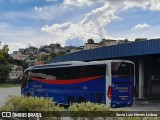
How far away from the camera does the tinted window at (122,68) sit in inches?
949

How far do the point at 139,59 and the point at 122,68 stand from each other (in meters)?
13.2

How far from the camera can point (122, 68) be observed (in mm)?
24500

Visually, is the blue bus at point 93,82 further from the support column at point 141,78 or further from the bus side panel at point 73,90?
the support column at point 141,78

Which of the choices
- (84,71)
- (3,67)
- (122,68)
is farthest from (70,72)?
(3,67)

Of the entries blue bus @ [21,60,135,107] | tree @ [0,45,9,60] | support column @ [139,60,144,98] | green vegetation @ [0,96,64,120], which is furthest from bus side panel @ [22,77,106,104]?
tree @ [0,45,9,60]

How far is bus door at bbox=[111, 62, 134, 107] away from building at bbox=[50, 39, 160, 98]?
6983 millimetres

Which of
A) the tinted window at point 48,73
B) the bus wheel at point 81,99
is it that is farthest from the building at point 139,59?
the bus wheel at point 81,99

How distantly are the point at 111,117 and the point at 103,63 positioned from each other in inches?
480

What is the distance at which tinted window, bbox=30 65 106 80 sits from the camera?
80.6 feet

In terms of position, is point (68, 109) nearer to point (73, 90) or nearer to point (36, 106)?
point (36, 106)

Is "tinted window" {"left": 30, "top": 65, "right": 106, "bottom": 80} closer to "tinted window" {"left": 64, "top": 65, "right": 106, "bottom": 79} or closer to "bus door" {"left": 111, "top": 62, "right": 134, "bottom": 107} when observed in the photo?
"tinted window" {"left": 64, "top": 65, "right": 106, "bottom": 79}

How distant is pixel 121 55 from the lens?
34.2 metres

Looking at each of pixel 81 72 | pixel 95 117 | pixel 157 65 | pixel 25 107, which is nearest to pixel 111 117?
pixel 95 117

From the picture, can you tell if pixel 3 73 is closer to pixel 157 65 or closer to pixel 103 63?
pixel 157 65
